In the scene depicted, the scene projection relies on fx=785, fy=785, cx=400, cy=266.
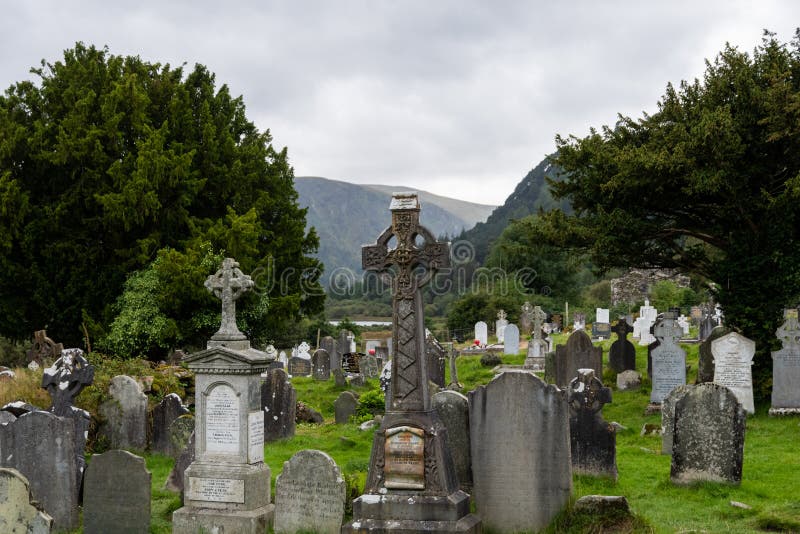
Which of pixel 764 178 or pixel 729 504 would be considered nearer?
pixel 729 504

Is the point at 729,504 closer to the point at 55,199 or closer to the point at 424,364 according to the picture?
the point at 424,364

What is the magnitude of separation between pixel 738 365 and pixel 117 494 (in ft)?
38.0

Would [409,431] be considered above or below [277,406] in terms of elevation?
above

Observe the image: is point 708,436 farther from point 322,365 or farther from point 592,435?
point 322,365

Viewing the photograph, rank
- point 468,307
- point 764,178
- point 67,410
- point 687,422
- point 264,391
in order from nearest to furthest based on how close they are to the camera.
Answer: point 687,422 → point 67,410 → point 264,391 → point 764,178 → point 468,307

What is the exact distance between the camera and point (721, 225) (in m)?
17.5

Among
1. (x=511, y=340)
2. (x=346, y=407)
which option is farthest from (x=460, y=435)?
(x=511, y=340)

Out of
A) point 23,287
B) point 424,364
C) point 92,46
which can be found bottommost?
point 424,364

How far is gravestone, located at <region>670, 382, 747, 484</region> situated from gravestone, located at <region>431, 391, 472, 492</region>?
281 centimetres

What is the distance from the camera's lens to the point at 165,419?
539 inches

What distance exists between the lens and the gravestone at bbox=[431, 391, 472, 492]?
9308mm

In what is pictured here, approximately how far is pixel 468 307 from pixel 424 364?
43.9 meters

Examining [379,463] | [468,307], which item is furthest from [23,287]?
[468,307]

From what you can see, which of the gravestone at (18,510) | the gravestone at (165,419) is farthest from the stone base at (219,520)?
the gravestone at (165,419)
